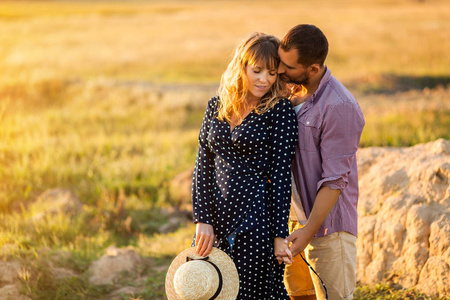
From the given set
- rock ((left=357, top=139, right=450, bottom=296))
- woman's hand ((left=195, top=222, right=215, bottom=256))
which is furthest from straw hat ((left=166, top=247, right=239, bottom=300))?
rock ((left=357, top=139, right=450, bottom=296))

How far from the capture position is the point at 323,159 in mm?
2768

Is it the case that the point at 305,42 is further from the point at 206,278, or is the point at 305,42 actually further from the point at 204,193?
the point at 206,278

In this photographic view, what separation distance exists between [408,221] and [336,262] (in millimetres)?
1190

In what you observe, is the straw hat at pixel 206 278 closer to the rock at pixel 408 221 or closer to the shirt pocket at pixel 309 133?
the shirt pocket at pixel 309 133

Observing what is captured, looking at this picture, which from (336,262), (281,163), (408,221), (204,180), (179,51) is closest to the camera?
(281,163)

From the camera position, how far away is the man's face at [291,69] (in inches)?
108

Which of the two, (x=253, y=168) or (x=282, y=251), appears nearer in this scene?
(x=282, y=251)

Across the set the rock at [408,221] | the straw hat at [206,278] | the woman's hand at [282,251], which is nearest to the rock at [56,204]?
the straw hat at [206,278]

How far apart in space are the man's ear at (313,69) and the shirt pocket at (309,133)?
26 cm

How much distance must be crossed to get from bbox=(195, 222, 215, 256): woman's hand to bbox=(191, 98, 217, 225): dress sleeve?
37 mm

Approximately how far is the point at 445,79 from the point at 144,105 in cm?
988

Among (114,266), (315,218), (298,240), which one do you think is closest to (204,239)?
(298,240)

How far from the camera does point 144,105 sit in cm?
1325

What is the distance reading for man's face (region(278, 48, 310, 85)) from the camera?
2.75 meters
